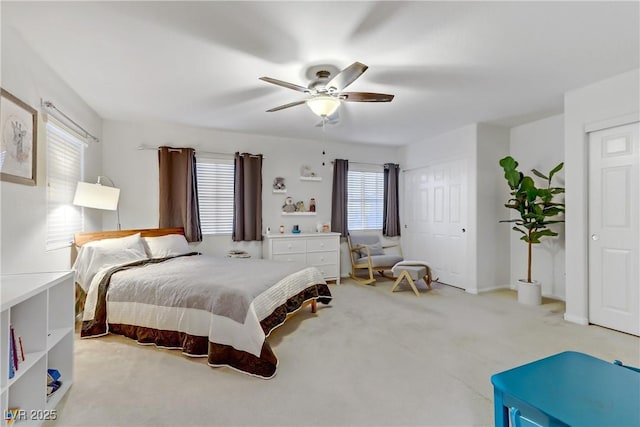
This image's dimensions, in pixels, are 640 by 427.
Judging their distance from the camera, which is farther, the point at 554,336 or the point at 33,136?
the point at 554,336

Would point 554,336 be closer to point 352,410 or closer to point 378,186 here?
point 352,410

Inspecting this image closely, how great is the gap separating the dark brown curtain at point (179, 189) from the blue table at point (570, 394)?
14.4ft

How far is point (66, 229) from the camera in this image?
3340 millimetres

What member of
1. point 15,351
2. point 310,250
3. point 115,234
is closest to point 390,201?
point 310,250

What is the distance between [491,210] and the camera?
482 cm

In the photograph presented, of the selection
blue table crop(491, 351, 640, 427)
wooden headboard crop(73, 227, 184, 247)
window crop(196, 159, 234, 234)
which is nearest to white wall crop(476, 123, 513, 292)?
blue table crop(491, 351, 640, 427)

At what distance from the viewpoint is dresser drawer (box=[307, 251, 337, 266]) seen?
5.12 m

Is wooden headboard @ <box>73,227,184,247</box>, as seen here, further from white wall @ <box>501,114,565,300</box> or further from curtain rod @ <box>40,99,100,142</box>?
white wall @ <box>501,114,565,300</box>

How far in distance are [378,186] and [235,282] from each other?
4118mm

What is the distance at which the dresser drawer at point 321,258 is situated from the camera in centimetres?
512

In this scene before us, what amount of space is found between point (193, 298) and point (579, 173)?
414cm

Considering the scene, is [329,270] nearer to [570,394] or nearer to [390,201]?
[390,201]

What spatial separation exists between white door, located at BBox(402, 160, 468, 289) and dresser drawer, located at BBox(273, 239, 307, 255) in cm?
228

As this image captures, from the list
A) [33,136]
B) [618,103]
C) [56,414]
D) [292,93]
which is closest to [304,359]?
[56,414]
